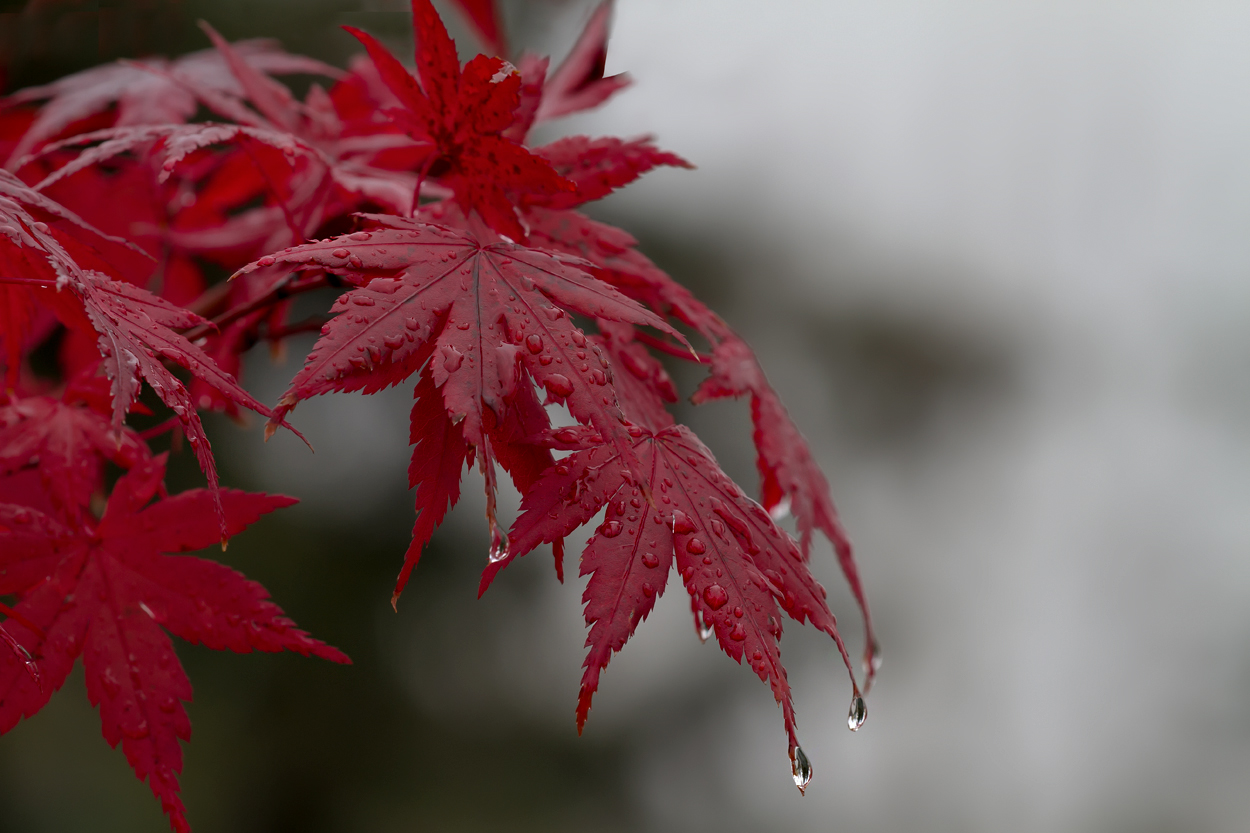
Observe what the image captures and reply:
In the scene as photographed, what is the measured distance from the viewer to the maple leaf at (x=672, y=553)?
427 mm

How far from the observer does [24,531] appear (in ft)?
1.71

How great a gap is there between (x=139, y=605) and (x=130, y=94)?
1.74 feet

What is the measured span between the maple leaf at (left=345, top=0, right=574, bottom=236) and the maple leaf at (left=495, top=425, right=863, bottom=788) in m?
0.16

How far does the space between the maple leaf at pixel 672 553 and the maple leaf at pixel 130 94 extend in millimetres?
562

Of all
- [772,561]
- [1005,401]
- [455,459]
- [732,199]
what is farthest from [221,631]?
[1005,401]

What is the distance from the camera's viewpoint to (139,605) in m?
0.54

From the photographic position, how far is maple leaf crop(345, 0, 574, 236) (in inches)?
18.8

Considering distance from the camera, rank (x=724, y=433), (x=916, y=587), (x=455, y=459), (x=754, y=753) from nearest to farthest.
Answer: (x=455, y=459) → (x=724, y=433) → (x=754, y=753) → (x=916, y=587)

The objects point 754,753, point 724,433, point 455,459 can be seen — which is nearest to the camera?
point 455,459

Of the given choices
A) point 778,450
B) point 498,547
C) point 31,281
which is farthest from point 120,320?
point 778,450

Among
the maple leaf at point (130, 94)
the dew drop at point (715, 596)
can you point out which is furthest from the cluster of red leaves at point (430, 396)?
the maple leaf at point (130, 94)

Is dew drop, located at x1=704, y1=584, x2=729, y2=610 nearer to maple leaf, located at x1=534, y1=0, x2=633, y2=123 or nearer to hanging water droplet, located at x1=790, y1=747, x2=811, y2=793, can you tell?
hanging water droplet, located at x1=790, y1=747, x2=811, y2=793

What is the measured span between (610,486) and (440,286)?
0.44 ft

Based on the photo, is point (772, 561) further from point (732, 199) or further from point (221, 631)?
point (732, 199)
